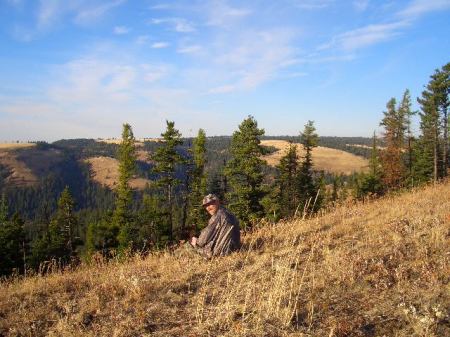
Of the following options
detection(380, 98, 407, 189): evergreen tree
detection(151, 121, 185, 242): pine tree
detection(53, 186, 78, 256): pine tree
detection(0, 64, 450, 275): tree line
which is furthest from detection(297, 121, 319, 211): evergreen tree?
detection(53, 186, 78, 256): pine tree

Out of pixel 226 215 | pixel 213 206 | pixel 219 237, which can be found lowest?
pixel 219 237

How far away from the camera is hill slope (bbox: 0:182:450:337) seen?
452 cm

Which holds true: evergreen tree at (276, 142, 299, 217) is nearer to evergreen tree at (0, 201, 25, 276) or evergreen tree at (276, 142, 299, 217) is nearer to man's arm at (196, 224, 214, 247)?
evergreen tree at (0, 201, 25, 276)

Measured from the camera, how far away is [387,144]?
47.5 m

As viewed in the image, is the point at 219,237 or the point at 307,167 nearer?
the point at 219,237

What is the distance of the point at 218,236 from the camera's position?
8.23 m

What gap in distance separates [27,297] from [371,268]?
551 cm

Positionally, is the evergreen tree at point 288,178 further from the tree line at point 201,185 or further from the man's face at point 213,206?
the man's face at point 213,206

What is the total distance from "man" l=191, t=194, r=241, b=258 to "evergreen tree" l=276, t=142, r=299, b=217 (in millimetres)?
31626

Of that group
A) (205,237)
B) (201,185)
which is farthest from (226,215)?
(201,185)

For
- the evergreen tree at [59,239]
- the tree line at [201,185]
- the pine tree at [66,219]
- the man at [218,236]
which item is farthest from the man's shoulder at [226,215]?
the pine tree at [66,219]

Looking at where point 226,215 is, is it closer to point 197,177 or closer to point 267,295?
point 267,295

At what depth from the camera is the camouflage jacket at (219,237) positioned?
26.5 ft

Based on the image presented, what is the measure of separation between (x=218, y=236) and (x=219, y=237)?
4 cm
